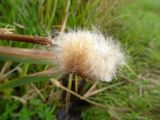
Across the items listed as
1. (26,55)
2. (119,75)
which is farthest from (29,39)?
(119,75)

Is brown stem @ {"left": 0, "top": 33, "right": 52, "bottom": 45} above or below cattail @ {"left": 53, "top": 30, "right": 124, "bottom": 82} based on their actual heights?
above

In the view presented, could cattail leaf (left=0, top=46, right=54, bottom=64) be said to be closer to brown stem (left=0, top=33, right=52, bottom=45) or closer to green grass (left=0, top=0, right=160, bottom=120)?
brown stem (left=0, top=33, right=52, bottom=45)

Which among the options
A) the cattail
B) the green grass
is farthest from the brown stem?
the green grass

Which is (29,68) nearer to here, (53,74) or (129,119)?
(129,119)

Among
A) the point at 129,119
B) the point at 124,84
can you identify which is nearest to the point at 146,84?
the point at 124,84

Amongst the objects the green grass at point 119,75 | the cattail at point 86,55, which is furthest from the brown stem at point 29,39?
the green grass at point 119,75

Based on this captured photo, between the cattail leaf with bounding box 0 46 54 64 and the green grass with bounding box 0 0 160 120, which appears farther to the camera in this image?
the green grass with bounding box 0 0 160 120

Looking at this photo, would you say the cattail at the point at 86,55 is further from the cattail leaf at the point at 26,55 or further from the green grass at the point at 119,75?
the green grass at the point at 119,75
